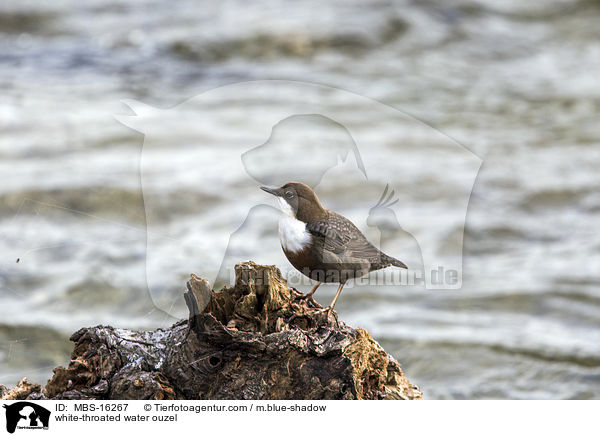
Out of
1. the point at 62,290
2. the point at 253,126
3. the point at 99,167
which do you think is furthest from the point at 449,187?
the point at 62,290

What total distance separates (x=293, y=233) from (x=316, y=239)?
0.07m

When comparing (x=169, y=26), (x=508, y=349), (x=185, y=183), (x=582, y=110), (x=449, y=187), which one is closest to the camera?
(x=508, y=349)

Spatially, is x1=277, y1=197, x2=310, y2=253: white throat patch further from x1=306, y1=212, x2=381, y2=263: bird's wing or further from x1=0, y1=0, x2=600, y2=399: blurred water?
x1=0, y1=0, x2=600, y2=399: blurred water

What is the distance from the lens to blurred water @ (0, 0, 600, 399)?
19.3ft

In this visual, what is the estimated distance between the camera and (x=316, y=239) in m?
2.17

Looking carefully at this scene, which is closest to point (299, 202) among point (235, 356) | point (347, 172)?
point (235, 356)

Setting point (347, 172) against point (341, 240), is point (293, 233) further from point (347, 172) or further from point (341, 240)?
point (347, 172)

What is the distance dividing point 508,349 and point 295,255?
4.56 meters

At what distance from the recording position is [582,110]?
12.2 meters
